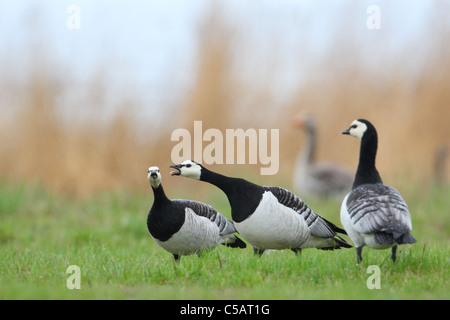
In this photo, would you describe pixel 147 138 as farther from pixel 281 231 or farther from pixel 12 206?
pixel 281 231

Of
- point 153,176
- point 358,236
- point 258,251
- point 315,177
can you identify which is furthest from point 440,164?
point 153,176

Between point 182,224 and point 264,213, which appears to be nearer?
point 264,213

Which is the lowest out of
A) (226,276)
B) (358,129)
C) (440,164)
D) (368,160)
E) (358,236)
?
(226,276)

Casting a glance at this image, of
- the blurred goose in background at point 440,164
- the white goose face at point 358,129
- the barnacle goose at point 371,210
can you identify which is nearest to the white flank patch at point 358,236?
the barnacle goose at point 371,210

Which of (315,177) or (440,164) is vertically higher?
(440,164)

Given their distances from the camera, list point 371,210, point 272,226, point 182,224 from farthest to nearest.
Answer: point 182,224, point 272,226, point 371,210

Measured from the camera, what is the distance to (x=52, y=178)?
45.9 ft

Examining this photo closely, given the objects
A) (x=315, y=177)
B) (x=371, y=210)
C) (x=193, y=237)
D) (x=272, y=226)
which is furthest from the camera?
(x=315, y=177)

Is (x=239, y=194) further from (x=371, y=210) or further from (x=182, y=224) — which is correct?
(x=371, y=210)

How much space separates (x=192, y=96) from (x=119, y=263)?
8035 mm

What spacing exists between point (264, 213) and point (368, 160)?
1.42 meters

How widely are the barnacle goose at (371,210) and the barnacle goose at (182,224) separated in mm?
1410

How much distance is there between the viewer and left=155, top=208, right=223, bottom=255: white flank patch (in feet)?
20.4

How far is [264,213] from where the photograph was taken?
19.2ft
